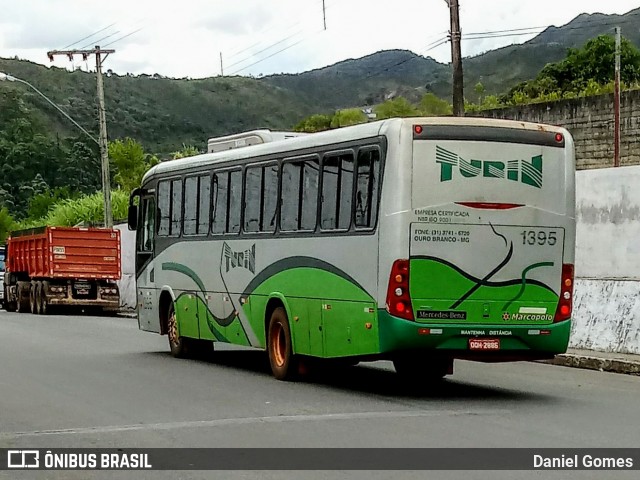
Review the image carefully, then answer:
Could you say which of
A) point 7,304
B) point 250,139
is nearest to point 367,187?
point 250,139

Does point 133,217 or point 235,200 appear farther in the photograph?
point 133,217

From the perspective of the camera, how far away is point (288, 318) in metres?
15.9

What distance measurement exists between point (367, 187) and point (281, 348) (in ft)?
9.83

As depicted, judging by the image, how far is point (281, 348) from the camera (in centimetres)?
1625

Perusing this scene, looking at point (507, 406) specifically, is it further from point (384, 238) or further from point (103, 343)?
point (103, 343)

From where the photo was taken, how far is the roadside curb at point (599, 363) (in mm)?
17156

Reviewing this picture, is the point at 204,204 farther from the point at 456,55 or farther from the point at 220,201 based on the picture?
the point at 456,55

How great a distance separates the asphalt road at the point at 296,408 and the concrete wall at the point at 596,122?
1048 cm

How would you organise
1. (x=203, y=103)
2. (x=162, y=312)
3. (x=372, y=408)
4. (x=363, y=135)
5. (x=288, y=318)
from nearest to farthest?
(x=372, y=408)
(x=363, y=135)
(x=288, y=318)
(x=162, y=312)
(x=203, y=103)

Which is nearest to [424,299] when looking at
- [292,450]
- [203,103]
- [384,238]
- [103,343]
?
[384,238]

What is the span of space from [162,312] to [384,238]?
7573mm

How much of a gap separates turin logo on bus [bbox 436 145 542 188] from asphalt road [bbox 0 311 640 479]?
2401 mm

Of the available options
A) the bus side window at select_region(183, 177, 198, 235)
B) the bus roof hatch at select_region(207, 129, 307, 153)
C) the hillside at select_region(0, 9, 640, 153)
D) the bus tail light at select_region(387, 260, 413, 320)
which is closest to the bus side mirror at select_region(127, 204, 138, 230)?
the bus roof hatch at select_region(207, 129, 307, 153)

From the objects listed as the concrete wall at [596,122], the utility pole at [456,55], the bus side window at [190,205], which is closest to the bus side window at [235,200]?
the bus side window at [190,205]
